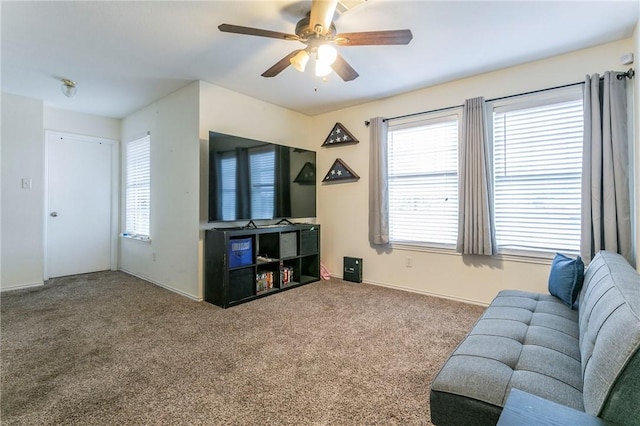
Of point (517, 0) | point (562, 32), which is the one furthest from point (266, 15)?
point (562, 32)

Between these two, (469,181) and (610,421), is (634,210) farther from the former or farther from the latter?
(610,421)

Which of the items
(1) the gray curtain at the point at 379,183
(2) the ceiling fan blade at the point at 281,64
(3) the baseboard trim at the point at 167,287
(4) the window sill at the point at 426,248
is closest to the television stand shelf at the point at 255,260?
(3) the baseboard trim at the point at 167,287

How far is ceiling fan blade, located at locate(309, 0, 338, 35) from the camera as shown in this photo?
183cm

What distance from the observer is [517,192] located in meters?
3.12

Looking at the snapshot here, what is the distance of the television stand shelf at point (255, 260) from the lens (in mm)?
3254

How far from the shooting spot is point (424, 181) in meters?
3.74

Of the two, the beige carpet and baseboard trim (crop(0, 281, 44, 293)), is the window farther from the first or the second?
baseboard trim (crop(0, 281, 44, 293))

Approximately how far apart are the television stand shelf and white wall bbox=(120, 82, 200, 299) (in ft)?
1.14

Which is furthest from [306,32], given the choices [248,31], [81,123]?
[81,123]

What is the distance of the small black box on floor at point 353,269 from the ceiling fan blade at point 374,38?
2.83 m

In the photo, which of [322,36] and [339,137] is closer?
[322,36]

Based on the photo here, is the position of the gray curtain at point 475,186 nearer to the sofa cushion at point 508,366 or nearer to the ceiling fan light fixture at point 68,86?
the sofa cushion at point 508,366

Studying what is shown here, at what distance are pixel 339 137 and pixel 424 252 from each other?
2.01 m

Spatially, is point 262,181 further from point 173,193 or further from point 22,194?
point 22,194
